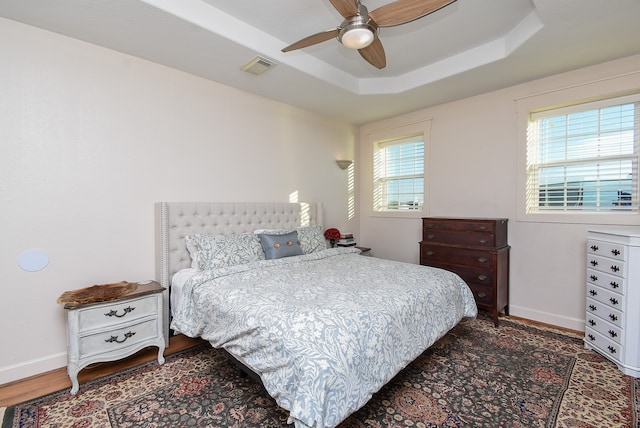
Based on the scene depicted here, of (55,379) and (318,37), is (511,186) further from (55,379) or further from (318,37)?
(55,379)

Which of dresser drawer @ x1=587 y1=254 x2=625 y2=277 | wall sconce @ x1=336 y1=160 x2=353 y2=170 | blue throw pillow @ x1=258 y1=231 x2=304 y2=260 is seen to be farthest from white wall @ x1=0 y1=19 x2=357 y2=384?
dresser drawer @ x1=587 y1=254 x2=625 y2=277

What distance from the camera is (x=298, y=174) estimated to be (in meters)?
4.01

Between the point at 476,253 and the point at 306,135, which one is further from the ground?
the point at 306,135

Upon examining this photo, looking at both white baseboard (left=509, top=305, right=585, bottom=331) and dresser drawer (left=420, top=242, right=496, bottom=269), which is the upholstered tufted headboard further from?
white baseboard (left=509, top=305, right=585, bottom=331)

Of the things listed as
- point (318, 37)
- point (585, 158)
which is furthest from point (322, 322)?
point (585, 158)

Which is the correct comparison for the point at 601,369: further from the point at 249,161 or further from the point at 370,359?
the point at 249,161

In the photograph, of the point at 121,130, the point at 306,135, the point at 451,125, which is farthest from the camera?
the point at 306,135

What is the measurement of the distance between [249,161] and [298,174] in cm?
77

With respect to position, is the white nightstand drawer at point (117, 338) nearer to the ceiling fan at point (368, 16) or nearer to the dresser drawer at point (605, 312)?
the ceiling fan at point (368, 16)

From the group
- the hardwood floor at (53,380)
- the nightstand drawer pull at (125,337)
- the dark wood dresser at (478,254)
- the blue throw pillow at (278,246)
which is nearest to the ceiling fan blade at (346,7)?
the blue throw pillow at (278,246)

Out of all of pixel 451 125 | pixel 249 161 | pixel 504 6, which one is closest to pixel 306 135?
pixel 249 161

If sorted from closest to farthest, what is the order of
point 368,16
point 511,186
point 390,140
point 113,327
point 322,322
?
1. point 322,322
2. point 368,16
3. point 113,327
4. point 511,186
5. point 390,140

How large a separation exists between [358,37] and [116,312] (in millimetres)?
2608

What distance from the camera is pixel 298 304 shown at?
1.72m
